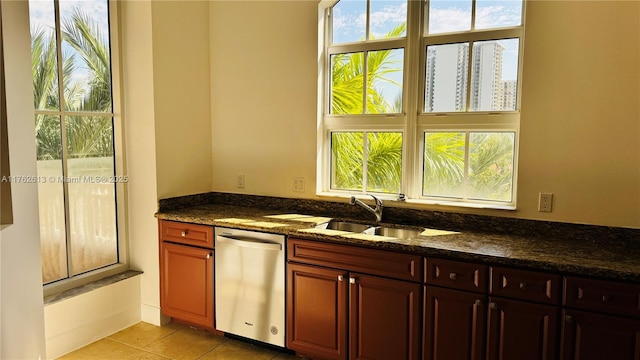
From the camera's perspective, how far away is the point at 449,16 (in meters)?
2.84

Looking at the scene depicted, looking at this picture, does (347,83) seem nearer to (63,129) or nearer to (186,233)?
(186,233)

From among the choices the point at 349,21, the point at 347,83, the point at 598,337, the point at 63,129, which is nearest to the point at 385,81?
the point at 347,83

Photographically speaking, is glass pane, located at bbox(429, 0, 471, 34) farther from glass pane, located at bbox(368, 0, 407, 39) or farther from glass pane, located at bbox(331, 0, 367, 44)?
glass pane, located at bbox(331, 0, 367, 44)

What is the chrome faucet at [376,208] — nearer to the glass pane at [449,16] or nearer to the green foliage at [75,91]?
the glass pane at [449,16]

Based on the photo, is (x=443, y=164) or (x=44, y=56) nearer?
(x=44, y=56)

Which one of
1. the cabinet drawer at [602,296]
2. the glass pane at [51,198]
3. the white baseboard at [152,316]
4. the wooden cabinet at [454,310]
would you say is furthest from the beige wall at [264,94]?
the cabinet drawer at [602,296]

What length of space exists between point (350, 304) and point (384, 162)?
3.50 ft

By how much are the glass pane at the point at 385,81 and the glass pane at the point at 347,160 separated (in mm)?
248

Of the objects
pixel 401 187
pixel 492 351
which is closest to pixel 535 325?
pixel 492 351

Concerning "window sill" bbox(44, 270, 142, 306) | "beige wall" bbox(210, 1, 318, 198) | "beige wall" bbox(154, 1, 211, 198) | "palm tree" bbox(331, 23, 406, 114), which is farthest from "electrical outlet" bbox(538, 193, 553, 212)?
"window sill" bbox(44, 270, 142, 306)

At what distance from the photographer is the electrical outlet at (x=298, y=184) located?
3.31m

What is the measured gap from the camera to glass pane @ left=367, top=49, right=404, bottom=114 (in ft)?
9.91

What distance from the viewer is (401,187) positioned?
3031 mm

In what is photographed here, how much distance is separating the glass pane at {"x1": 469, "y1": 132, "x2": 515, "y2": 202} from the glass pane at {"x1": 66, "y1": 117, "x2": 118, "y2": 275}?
255 cm
